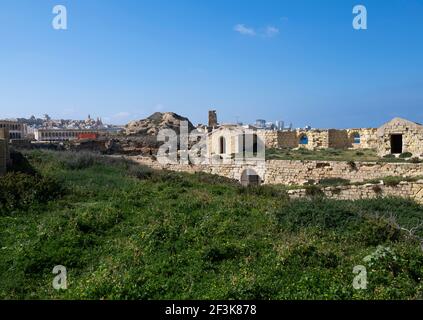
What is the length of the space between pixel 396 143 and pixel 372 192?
446 inches

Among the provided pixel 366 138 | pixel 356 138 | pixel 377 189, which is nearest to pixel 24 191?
pixel 377 189

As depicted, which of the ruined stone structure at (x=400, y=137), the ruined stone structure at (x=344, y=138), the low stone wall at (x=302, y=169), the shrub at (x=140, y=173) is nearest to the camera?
the shrub at (x=140, y=173)

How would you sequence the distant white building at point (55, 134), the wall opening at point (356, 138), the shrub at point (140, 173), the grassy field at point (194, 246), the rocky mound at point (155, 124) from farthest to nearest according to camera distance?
the distant white building at point (55, 134), the rocky mound at point (155, 124), the wall opening at point (356, 138), the shrub at point (140, 173), the grassy field at point (194, 246)

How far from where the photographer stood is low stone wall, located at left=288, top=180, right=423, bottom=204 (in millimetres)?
15136

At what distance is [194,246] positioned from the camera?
7551mm

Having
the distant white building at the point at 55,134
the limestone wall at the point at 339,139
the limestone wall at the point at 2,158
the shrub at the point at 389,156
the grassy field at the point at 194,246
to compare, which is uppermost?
the distant white building at the point at 55,134

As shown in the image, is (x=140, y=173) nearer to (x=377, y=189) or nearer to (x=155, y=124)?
(x=377, y=189)

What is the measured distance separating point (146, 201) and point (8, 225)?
154 inches

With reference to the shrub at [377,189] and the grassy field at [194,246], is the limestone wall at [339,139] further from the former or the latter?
the grassy field at [194,246]

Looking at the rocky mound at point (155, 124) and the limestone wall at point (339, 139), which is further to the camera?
the rocky mound at point (155, 124)

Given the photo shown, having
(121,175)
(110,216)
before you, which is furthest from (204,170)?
(110,216)

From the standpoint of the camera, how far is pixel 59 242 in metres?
7.83

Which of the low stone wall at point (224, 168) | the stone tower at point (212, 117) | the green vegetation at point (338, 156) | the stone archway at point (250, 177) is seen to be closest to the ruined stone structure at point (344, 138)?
the green vegetation at point (338, 156)

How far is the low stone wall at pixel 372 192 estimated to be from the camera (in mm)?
15136
